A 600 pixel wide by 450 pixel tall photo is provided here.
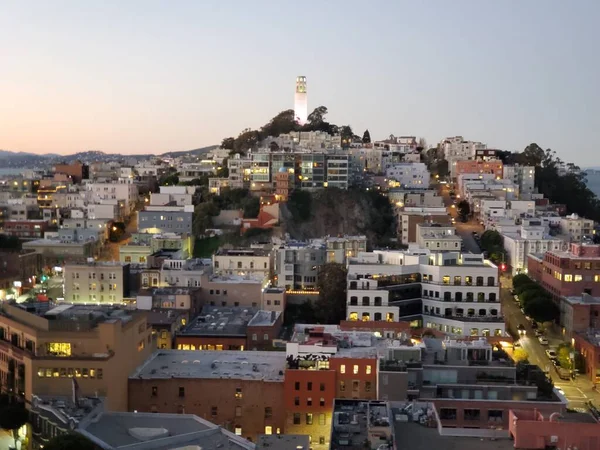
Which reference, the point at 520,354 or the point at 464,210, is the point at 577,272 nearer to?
the point at 520,354

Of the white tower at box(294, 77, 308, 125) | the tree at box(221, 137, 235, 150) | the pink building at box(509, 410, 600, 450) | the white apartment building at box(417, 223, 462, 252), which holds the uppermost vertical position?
the white tower at box(294, 77, 308, 125)

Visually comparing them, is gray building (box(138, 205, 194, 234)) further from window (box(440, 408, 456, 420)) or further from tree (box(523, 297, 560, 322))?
window (box(440, 408, 456, 420))

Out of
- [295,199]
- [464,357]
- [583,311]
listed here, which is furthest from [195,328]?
[295,199]

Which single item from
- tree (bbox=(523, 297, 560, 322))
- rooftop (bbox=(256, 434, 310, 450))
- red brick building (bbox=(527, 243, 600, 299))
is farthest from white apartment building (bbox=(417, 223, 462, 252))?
rooftop (bbox=(256, 434, 310, 450))

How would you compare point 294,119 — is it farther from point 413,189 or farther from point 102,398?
point 102,398

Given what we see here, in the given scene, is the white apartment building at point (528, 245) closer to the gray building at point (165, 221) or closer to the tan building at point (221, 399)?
the gray building at point (165, 221)

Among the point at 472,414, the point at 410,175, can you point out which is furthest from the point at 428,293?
the point at 410,175
